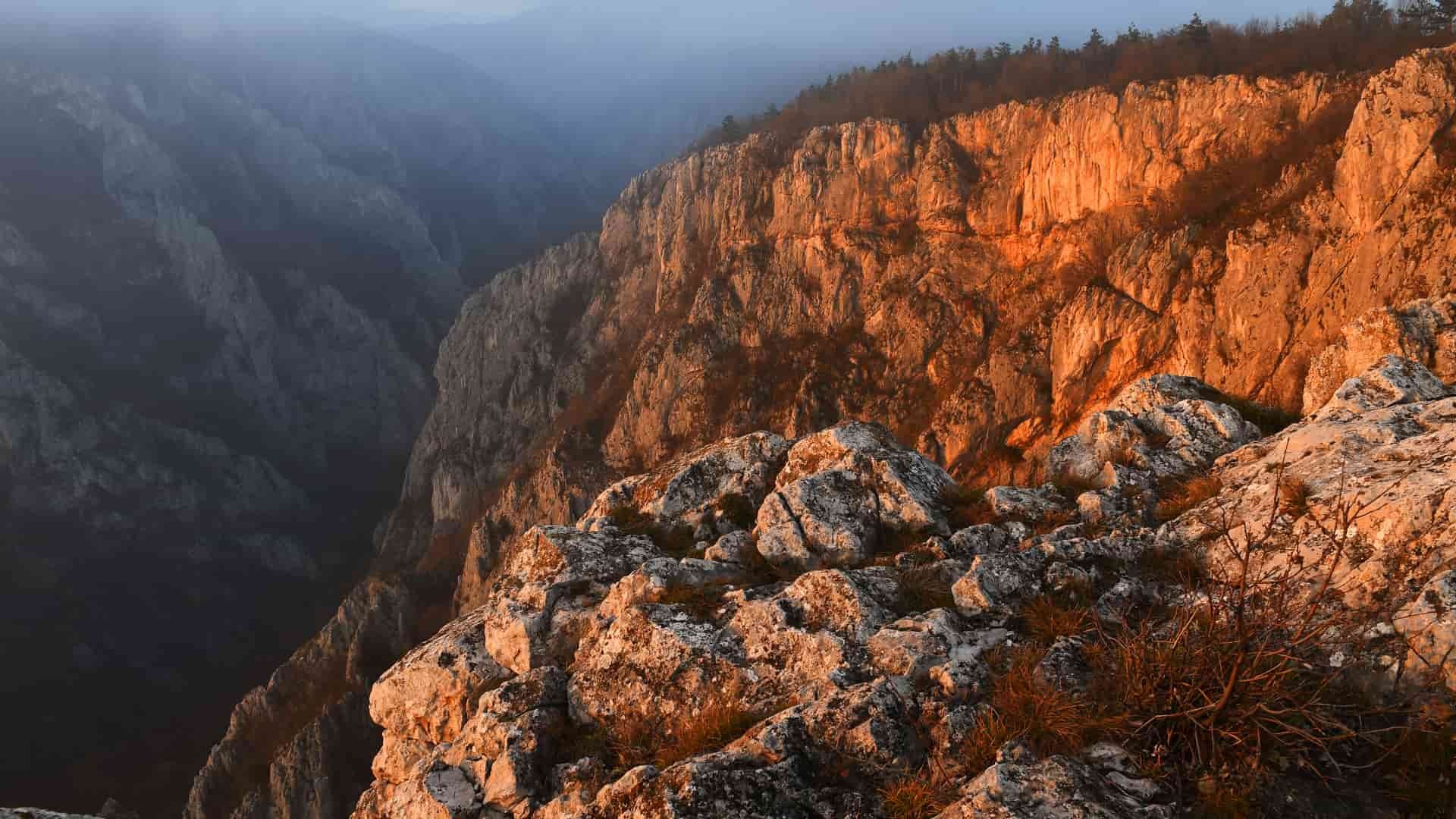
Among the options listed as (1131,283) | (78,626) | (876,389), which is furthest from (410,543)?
(1131,283)

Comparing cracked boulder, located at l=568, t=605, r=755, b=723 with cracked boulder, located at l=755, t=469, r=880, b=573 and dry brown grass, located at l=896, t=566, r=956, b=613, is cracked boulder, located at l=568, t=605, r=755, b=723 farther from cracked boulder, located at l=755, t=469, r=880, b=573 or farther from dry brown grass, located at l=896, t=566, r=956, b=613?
cracked boulder, located at l=755, t=469, r=880, b=573

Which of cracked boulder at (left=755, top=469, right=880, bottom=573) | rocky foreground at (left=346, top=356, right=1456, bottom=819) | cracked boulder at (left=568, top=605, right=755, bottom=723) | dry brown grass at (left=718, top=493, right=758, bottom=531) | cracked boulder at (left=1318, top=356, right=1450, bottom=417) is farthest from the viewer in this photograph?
Result: dry brown grass at (left=718, top=493, right=758, bottom=531)

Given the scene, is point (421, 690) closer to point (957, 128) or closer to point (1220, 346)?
point (1220, 346)

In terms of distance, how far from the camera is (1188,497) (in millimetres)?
10289

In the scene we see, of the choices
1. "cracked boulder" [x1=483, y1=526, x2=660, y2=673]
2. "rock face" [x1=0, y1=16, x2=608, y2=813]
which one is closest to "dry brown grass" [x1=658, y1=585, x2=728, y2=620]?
"cracked boulder" [x1=483, y1=526, x2=660, y2=673]

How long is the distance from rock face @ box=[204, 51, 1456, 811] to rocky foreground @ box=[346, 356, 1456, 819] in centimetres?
9

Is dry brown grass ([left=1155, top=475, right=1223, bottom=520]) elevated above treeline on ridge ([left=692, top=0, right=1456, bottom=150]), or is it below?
below

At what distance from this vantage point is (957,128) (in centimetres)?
7506

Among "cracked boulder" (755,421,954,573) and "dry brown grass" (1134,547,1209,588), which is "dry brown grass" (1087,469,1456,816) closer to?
"dry brown grass" (1134,547,1209,588)

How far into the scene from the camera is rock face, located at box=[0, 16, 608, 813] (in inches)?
3858

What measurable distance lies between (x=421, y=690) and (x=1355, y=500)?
10334 millimetres

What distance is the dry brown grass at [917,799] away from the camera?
640cm

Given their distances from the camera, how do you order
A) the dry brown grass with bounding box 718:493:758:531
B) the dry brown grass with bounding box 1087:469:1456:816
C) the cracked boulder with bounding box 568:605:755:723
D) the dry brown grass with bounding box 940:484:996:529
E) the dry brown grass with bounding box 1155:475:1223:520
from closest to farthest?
the dry brown grass with bounding box 1087:469:1456:816 < the cracked boulder with bounding box 568:605:755:723 < the dry brown grass with bounding box 1155:475:1223:520 < the dry brown grass with bounding box 940:484:996:529 < the dry brown grass with bounding box 718:493:758:531

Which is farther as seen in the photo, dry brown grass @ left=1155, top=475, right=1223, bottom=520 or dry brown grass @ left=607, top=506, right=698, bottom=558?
dry brown grass @ left=607, top=506, right=698, bottom=558
